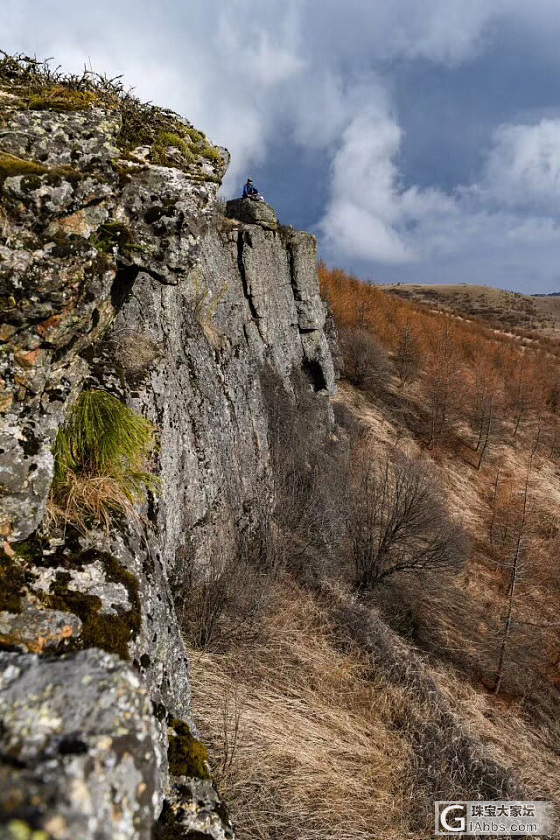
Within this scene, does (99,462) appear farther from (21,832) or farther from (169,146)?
(169,146)

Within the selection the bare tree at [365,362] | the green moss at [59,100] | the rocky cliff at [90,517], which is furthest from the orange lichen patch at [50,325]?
the bare tree at [365,362]

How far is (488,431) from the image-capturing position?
2353cm

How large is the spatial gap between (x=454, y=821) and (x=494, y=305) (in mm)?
83513

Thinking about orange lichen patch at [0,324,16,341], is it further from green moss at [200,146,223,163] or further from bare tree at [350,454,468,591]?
bare tree at [350,454,468,591]

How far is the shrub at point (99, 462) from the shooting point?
263 cm

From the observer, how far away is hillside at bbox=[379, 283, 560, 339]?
61072 millimetres

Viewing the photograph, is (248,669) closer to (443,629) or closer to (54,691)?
(54,691)

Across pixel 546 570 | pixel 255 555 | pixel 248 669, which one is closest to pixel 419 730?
pixel 248 669

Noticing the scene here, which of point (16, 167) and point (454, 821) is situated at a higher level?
point (16, 167)

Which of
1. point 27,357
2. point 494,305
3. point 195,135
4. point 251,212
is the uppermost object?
point 494,305

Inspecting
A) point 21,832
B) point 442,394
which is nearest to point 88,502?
point 21,832

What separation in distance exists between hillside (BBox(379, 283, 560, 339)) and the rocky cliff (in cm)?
5726

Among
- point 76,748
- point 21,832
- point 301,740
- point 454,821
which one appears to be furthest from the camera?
point 301,740

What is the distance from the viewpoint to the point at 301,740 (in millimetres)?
4953
